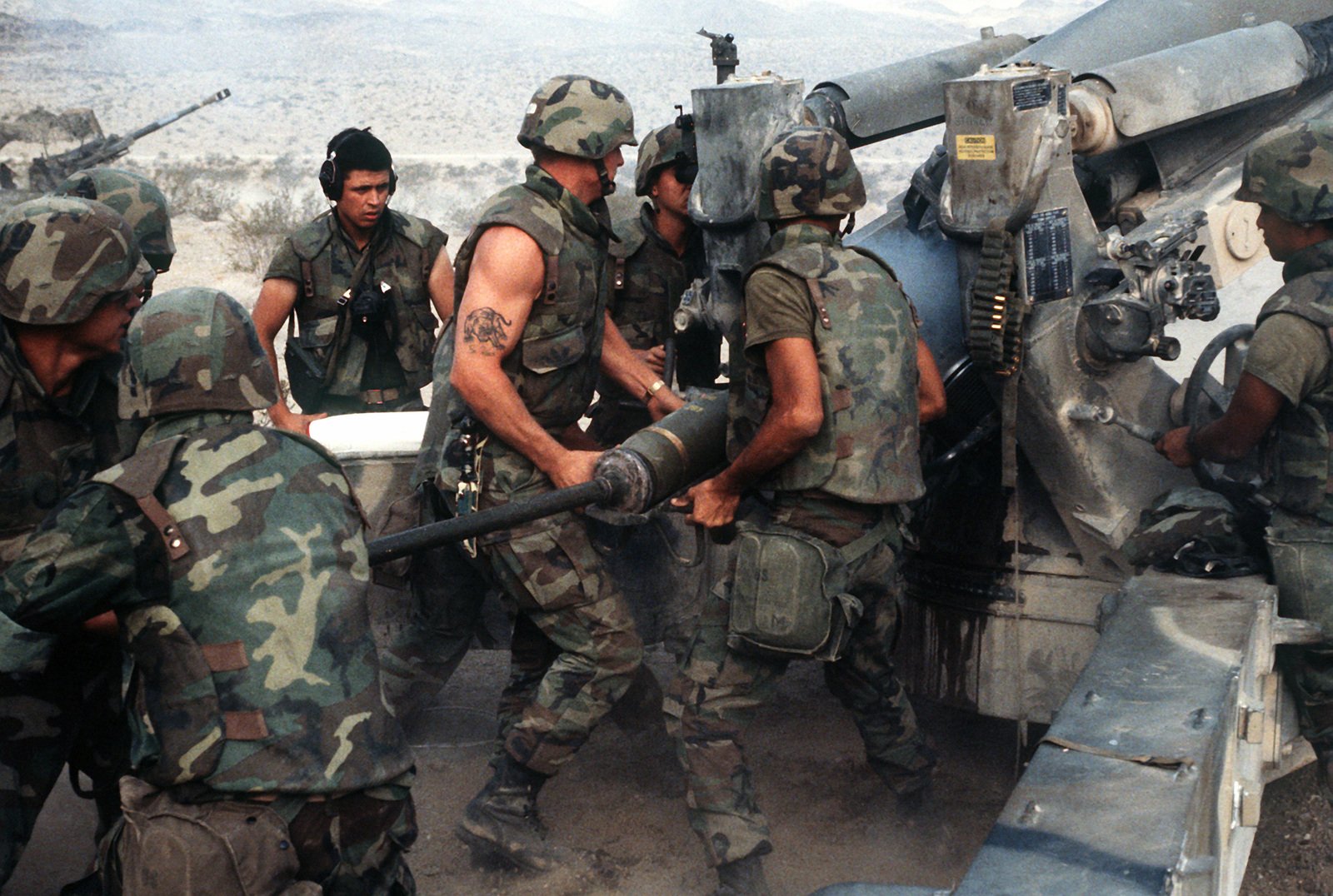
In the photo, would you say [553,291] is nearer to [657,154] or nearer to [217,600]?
[657,154]

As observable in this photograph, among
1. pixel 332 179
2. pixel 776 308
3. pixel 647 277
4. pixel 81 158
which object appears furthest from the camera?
pixel 81 158

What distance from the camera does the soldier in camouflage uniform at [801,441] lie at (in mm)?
3953

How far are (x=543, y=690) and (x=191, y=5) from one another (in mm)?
48452

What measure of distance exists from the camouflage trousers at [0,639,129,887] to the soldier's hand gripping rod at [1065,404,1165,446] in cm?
271

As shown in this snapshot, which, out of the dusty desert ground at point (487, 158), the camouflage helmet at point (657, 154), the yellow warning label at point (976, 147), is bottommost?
the dusty desert ground at point (487, 158)

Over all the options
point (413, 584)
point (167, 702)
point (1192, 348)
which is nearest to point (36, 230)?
point (167, 702)

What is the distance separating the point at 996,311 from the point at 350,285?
2442 millimetres

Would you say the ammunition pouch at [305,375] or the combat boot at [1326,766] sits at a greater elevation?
the ammunition pouch at [305,375]

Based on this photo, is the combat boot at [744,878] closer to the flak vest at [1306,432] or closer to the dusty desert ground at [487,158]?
the dusty desert ground at [487,158]

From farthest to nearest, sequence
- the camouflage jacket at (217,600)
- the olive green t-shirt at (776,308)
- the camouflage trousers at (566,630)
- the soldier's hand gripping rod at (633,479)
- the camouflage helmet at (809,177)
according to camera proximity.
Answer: the camouflage trousers at (566,630) → the camouflage helmet at (809,177) → the olive green t-shirt at (776,308) → the soldier's hand gripping rod at (633,479) → the camouflage jacket at (217,600)

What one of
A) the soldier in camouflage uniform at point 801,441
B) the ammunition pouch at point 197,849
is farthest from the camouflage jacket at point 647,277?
the ammunition pouch at point 197,849

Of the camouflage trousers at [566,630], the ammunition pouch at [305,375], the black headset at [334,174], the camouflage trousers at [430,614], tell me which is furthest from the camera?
the ammunition pouch at [305,375]

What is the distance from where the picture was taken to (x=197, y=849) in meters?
2.79

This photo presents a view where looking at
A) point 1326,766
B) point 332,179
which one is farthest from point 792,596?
point 332,179
